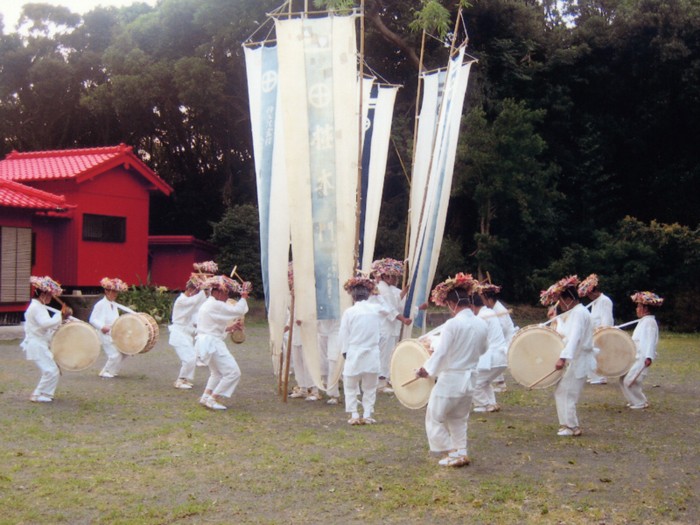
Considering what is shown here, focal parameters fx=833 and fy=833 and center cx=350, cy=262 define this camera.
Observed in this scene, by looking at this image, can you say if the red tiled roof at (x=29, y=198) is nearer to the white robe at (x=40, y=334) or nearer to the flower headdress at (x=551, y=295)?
the white robe at (x=40, y=334)

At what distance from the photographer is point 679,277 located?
2484 cm

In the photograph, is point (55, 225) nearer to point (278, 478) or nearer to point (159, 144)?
point (159, 144)

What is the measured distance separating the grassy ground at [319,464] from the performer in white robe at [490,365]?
0.38m

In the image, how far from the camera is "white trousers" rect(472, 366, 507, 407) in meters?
10.0

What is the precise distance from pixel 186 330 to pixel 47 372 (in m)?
2.36

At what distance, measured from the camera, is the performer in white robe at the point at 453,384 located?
23.4ft

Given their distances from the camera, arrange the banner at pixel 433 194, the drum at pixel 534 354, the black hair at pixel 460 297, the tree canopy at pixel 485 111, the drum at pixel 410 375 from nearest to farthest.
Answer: the black hair at pixel 460 297 < the drum at pixel 410 375 < the drum at pixel 534 354 < the banner at pixel 433 194 < the tree canopy at pixel 485 111

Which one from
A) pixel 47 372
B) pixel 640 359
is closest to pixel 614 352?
pixel 640 359

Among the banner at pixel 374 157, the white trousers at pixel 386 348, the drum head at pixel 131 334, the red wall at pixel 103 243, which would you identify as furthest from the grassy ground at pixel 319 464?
the red wall at pixel 103 243

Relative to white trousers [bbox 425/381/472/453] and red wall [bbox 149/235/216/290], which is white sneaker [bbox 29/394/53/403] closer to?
white trousers [bbox 425/381/472/453]

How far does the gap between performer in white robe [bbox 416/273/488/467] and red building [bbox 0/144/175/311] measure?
16021 millimetres

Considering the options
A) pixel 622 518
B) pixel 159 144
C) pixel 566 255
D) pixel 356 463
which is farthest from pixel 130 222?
pixel 622 518

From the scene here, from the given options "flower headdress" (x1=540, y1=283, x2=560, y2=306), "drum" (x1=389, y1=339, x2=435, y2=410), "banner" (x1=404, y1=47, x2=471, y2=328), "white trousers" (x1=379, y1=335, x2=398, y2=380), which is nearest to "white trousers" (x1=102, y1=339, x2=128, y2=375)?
"white trousers" (x1=379, y1=335, x2=398, y2=380)

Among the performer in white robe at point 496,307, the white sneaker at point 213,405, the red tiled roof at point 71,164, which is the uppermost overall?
the red tiled roof at point 71,164
